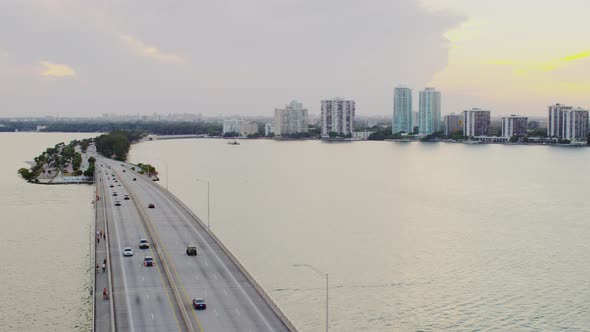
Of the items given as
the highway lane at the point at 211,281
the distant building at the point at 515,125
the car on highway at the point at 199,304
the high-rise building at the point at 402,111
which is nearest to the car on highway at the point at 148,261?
the highway lane at the point at 211,281

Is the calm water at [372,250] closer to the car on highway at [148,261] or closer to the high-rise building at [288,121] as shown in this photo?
the car on highway at [148,261]

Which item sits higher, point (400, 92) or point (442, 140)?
point (400, 92)

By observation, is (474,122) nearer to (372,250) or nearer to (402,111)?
(402,111)

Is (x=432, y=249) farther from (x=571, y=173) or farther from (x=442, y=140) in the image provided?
(x=442, y=140)

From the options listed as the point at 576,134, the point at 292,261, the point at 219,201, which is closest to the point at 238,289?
the point at 292,261

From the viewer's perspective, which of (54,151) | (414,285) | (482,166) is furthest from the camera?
(54,151)

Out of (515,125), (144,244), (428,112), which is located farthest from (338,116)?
(144,244)
